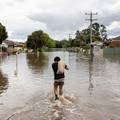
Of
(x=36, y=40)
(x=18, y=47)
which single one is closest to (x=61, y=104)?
(x=36, y=40)

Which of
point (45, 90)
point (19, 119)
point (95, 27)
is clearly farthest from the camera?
point (95, 27)

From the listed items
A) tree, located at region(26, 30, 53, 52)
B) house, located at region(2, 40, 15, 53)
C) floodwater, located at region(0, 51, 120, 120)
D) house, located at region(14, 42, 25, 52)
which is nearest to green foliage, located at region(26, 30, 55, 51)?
tree, located at region(26, 30, 53, 52)

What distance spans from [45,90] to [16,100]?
2.88 m

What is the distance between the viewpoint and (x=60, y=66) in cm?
1345

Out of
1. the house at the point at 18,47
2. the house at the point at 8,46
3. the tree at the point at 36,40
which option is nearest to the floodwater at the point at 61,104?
the house at the point at 8,46

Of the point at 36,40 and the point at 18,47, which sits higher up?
the point at 36,40

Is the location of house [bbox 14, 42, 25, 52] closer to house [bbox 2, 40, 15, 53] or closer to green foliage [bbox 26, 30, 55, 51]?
house [bbox 2, 40, 15, 53]

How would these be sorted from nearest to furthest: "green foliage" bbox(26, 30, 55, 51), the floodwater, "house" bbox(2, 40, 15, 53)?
the floodwater < "house" bbox(2, 40, 15, 53) < "green foliage" bbox(26, 30, 55, 51)

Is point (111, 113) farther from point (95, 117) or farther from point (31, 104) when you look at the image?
point (31, 104)

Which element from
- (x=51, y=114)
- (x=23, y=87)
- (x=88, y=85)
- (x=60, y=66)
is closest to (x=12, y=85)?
(x=23, y=87)

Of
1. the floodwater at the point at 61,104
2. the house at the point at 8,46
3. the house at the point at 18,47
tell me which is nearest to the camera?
the floodwater at the point at 61,104

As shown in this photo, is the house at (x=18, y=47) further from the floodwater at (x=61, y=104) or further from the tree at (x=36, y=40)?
the floodwater at (x=61, y=104)

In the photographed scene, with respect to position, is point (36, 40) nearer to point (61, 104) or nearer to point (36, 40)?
point (36, 40)

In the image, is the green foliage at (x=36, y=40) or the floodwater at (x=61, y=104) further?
the green foliage at (x=36, y=40)
